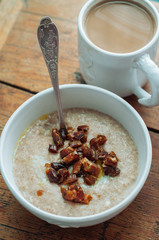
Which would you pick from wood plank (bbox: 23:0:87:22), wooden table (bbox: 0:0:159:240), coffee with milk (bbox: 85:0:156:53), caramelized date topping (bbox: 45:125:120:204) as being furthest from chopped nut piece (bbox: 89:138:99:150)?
wood plank (bbox: 23:0:87:22)

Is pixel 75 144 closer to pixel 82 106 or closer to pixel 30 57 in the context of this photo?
pixel 82 106

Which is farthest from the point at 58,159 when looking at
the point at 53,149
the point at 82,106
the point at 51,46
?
the point at 51,46

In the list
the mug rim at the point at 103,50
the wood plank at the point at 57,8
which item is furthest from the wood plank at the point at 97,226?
the wood plank at the point at 57,8

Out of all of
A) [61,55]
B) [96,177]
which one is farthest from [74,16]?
[96,177]

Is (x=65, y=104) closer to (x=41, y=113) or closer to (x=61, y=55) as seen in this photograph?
(x=41, y=113)

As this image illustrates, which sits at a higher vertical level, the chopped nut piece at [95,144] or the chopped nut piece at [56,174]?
the chopped nut piece at [95,144]

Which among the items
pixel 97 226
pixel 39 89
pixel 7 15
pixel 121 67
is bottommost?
pixel 97 226

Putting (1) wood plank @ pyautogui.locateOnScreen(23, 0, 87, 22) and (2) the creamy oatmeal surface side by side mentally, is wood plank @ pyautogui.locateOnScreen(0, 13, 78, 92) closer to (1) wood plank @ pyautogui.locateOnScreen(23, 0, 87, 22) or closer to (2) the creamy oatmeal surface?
(1) wood plank @ pyautogui.locateOnScreen(23, 0, 87, 22)

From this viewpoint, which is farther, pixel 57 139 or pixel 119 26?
pixel 119 26

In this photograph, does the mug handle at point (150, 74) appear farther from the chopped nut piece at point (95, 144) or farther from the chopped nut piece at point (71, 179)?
the chopped nut piece at point (71, 179)
